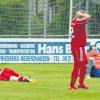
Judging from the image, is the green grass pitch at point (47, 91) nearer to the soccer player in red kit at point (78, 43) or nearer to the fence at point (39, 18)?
the soccer player in red kit at point (78, 43)

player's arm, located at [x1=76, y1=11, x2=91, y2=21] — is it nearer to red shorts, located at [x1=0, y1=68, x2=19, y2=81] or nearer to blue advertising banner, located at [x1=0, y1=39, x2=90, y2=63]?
red shorts, located at [x1=0, y1=68, x2=19, y2=81]

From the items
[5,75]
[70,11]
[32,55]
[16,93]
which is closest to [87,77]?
[5,75]

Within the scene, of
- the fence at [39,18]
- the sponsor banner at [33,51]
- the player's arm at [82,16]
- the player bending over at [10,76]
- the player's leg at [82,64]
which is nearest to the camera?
the player's arm at [82,16]

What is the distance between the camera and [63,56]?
2756cm

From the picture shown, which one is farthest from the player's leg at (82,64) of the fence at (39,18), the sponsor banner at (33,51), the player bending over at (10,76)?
the fence at (39,18)

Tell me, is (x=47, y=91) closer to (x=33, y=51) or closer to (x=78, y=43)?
(x=78, y=43)

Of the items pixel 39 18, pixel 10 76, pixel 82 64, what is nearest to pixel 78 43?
pixel 82 64

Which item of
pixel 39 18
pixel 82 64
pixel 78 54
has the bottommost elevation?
pixel 39 18

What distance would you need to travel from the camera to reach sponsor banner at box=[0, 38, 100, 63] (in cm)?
2720

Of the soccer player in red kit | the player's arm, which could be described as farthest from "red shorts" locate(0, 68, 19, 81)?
the player's arm

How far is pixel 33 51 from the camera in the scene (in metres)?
27.4

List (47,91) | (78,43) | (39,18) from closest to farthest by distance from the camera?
1. (47,91)
2. (78,43)
3. (39,18)

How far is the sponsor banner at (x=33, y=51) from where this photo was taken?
2720 cm

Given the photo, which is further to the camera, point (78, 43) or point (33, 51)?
point (33, 51)
